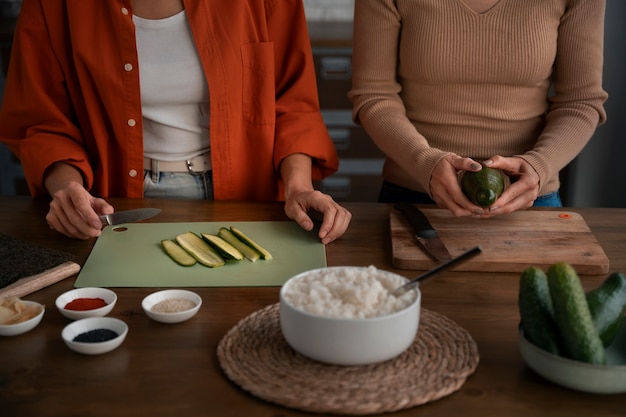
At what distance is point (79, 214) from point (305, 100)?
703mm

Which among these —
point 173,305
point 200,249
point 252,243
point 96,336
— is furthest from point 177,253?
point 96,336

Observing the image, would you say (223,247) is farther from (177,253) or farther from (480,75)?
(480,75)

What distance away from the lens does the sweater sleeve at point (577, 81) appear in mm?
1803

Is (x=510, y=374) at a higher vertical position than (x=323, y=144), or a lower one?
lower

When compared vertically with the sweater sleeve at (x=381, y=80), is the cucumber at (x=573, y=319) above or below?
below

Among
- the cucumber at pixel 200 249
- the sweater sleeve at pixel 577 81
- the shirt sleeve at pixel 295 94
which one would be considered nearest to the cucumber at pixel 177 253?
the cucumber at pixel 200 249

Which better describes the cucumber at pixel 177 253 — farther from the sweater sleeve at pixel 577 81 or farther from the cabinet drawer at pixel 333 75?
the cabinet drawer at pixel 333 75

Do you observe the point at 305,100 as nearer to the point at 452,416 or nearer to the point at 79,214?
the point at 79,214

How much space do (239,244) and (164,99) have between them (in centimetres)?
57

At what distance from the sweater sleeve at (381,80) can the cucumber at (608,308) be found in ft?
2.68

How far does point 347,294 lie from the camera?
102 cm

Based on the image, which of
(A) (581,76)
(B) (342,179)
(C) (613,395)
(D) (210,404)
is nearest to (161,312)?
(D) (210,404)

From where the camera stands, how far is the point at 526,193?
1.60 metres

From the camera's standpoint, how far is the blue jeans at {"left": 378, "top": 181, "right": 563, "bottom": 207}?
193 centimetres
